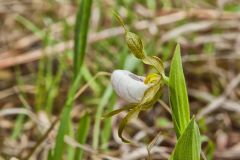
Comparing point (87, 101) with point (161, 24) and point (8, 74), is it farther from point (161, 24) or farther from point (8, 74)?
point (161, 24)

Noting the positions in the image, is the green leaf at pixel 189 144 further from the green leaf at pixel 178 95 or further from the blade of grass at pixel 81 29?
the blade of grass at pixel 81 29

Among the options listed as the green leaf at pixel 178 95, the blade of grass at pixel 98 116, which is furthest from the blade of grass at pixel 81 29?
the green leaf at pixel 178 95

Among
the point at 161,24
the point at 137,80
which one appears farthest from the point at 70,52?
the point at 137,80

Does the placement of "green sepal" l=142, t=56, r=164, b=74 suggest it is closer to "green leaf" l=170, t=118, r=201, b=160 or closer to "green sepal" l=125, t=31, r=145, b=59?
"green sepal" l=125, t=31, r=145, b=59

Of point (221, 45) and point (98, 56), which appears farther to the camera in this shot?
point (221, 45)

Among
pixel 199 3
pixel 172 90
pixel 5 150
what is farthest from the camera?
pixel 199 3

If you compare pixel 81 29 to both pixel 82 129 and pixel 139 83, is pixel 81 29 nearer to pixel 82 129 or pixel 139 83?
pixel 82 129
